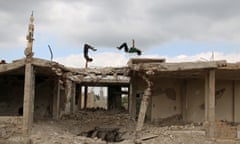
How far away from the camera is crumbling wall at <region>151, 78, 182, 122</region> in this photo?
805 inches

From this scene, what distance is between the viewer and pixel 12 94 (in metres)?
21.1

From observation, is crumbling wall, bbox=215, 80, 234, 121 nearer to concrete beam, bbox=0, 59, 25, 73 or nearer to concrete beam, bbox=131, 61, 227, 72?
concrete beam, bbox=131, 61, 227, 72

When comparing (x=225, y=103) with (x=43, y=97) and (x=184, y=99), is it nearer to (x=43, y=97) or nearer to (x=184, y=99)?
(x=184, y=99)

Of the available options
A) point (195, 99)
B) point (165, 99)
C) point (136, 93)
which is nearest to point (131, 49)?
point (136, 93)

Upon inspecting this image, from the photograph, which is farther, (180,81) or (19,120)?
(180,81)

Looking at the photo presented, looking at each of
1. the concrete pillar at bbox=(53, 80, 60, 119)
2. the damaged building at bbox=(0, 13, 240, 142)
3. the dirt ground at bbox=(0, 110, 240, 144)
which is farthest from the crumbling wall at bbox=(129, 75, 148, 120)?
the concrete pillar at bbox=(53, 80, 60, 119)

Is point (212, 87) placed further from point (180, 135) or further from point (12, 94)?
point (12, 94)

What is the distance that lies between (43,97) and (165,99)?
20.7 ft

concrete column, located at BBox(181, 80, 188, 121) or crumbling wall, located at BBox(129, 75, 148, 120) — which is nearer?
concrete column, located at BBox(181, 80, 188, 121)

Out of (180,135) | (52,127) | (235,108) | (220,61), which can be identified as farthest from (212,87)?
(52,127)

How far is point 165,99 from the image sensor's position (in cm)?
2052

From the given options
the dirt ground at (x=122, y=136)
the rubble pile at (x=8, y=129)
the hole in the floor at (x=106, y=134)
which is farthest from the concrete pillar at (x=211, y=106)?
the rubble pile at (x=8, y=129)

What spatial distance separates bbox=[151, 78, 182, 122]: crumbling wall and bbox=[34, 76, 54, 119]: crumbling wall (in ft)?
17.5

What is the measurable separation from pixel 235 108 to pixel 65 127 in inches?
324
